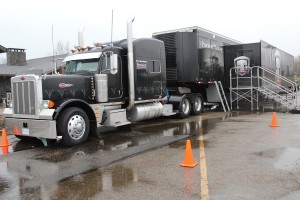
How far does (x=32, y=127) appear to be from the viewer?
304 inches

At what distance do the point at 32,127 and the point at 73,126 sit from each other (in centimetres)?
101

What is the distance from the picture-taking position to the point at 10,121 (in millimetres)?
8234

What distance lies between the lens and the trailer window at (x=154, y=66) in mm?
11281

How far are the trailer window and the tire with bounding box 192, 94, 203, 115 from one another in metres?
3.75

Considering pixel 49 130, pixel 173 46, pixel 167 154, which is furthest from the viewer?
pixel 173 46

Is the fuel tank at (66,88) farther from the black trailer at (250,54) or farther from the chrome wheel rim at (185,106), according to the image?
the black trailer at (250,54)

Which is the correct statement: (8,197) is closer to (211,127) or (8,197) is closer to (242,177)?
(242,177)

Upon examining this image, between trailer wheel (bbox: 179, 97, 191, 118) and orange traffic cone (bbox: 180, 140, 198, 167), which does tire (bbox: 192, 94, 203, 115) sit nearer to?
trailer wheel (bbox: 179, 97, 191, 118)

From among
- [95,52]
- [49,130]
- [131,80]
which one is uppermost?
[95,52]

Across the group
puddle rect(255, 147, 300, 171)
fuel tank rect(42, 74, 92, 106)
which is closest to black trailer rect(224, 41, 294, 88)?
puddle rect(255, 147, 300, 171)

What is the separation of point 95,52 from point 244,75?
10.1 meters

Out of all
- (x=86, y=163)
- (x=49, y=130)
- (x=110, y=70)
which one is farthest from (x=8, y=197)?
(x=110, y=70)

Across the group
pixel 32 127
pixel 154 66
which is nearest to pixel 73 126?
pixel 32 127

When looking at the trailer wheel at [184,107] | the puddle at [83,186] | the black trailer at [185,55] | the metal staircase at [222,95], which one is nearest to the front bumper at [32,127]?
the puddle at [83,186]
